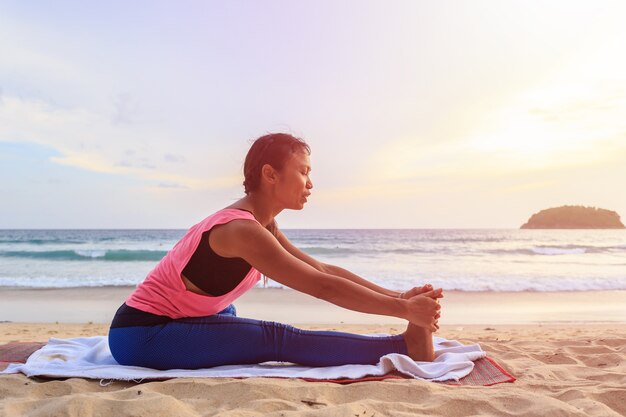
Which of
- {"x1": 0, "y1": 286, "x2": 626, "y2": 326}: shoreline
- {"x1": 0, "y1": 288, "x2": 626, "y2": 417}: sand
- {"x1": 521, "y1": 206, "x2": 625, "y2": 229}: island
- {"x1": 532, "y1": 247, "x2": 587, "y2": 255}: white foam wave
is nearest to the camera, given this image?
{"x1": 0, "y1": 288, "x2": 626, "y2": 417}: sand

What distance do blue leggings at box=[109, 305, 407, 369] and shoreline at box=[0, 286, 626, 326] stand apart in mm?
4040

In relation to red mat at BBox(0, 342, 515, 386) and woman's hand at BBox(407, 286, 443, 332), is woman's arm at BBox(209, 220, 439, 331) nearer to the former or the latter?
woman's hand at BBox(407, 286, 443, 332)

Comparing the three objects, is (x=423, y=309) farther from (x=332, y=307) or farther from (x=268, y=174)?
(x=332, y=307)

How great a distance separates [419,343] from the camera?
10.7ft

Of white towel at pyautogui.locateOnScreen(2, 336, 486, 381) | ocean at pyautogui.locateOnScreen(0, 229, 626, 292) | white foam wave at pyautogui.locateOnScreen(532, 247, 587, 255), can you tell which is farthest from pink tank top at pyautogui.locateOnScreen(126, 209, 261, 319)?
white foam wave at pyautogui.locateOnScreen(532, 247, 587, 255)

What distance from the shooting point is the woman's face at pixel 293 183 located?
2.91 m

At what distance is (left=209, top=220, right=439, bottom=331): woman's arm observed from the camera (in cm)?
262

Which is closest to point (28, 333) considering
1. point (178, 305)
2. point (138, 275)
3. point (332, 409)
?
point (178, 305)

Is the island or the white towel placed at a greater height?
the island

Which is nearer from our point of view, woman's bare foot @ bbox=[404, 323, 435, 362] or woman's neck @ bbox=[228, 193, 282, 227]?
woman's neck @ bbox=[228, 193, 282, 227]

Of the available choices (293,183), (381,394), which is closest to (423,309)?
(381,394)

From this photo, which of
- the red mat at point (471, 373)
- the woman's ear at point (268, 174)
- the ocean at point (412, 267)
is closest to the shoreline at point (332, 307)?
the ocean at point (412, 267)

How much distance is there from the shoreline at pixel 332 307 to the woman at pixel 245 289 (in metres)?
4.08

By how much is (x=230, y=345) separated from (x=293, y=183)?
97 centimetres
